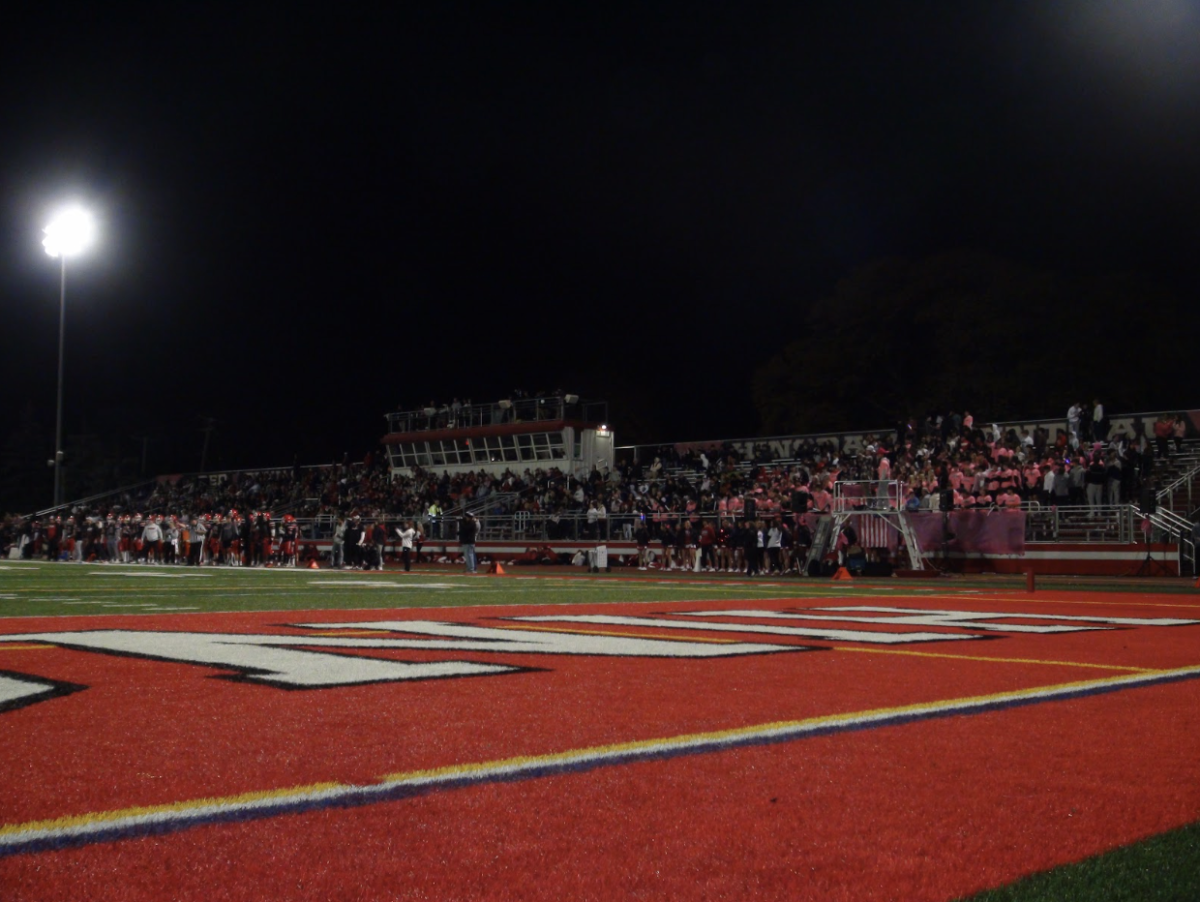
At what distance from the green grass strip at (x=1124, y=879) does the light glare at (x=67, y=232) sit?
136 feet

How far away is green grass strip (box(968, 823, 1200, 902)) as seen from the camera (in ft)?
7.74

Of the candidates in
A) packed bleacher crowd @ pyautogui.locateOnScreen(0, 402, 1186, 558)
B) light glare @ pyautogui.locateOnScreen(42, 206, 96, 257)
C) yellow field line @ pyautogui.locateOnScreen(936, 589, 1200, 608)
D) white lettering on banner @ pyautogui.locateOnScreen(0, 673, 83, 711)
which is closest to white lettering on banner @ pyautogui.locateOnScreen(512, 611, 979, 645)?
white lettering on banner @ pyautogui.locateOnScreen(0, 673, 83, 711)

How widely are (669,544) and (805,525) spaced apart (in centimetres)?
573

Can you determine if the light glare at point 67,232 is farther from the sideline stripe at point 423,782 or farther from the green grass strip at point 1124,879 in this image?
the green grass strip at point 1124,879

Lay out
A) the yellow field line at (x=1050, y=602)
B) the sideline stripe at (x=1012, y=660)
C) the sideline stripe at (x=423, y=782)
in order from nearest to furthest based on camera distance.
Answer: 1. the sideline stripe at (x=423, y=782)
2. the sideline stripe at (x=1012, y=660)
3. the yellow field line at (x=1050, y=602)

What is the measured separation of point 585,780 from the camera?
320 cm

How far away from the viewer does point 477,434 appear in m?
51.9

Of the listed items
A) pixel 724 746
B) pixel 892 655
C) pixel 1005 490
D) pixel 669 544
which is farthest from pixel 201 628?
pixel 669 544

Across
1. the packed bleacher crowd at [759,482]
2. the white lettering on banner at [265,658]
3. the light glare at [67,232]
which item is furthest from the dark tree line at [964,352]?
the white lettering on banner at [265,658]

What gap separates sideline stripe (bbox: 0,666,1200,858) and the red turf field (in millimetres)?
12

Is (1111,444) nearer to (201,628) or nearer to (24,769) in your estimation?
(201,628)

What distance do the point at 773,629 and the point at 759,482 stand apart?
22511 millimetres

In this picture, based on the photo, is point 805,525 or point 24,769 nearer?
point 24,769

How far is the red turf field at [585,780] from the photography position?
240cm
